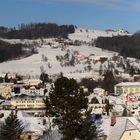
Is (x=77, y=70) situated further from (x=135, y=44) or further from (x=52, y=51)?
(x=135, y=44)

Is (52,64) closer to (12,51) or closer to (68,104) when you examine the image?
(12,51)

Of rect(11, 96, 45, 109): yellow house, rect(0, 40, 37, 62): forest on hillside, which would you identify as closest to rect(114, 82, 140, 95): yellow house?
rect(11, 96, 45, 109): yellow house

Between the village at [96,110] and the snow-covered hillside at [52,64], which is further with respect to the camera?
the snow-covered hillside at [52,64]

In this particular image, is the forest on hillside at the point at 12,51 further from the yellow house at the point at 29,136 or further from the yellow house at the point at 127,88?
the yellow house at the point at 29,136

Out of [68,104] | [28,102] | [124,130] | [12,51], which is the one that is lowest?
[28,102]

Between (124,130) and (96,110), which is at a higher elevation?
(124,130)

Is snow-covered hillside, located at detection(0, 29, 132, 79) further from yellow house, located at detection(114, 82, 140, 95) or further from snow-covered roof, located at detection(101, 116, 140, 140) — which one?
snow-covered roof, located at detection(101, 116, 140, 140)

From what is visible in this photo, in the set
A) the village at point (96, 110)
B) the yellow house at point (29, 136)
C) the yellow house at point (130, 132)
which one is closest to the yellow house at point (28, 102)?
the village at point (96, 110)

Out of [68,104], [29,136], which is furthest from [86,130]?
[29,136]
